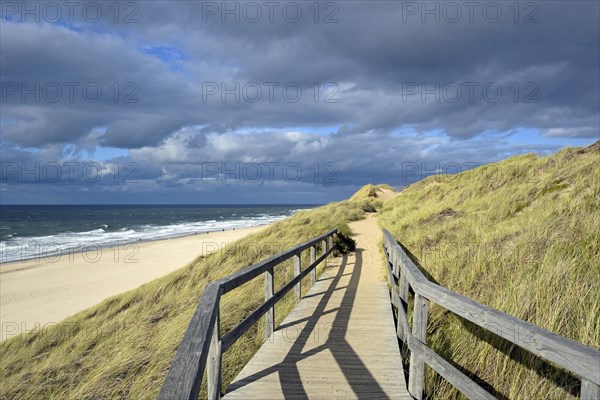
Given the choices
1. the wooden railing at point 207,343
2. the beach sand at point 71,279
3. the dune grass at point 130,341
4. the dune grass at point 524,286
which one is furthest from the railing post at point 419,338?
the beach sand at point 71,279

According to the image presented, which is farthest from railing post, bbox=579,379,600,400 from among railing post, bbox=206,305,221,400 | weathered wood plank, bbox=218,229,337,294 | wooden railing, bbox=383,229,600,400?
weathered wood plank, bbox=218,229,337,294

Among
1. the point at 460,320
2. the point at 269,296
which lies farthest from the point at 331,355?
the point at 460,320

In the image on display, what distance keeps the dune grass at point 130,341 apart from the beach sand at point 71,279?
8.94 feet

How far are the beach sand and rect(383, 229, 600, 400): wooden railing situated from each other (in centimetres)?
1222

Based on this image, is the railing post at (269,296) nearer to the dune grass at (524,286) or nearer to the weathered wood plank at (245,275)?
the weathered wood plank at (245,275)

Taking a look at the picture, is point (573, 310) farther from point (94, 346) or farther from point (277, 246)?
point (277, 246)

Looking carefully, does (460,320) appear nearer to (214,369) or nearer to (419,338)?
(419,338)

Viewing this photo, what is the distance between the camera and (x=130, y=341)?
7191mm

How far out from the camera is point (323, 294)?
8.36 meters

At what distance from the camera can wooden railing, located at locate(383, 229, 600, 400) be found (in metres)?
2.01

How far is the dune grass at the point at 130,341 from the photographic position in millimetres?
5375

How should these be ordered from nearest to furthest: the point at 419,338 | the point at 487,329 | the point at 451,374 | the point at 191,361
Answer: the point at 191,361
the point at 487,329
the point at 451,374
the point at 419,338

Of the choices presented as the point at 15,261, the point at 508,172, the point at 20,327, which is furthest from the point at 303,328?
the point at 15,261

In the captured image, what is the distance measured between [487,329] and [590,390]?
943mm
